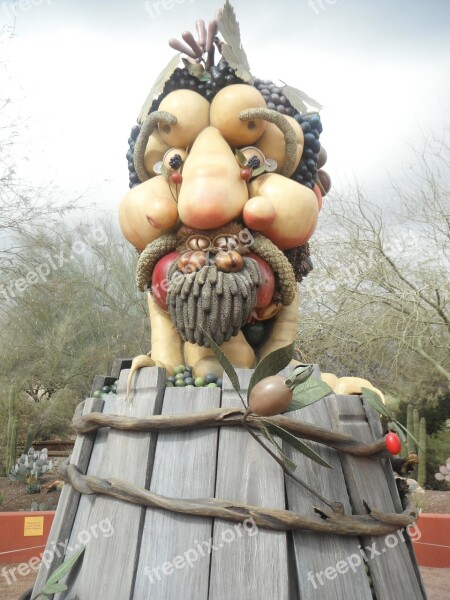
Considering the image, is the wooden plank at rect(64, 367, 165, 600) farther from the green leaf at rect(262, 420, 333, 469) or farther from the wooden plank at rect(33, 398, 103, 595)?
the green leaf at rect(262, 420, 333, 469)

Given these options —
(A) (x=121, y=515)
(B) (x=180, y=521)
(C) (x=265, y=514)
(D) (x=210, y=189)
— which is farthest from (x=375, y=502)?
(D) (x=210, y=189)

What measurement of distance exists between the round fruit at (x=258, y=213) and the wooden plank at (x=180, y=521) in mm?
773

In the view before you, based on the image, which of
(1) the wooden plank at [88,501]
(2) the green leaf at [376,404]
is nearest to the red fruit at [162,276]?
(1) the wooden plank at [88,501]

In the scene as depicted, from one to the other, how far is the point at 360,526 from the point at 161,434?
2.09 feet

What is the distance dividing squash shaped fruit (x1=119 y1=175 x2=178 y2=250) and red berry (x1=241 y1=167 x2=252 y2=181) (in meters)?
0.30

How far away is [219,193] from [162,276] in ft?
1.37

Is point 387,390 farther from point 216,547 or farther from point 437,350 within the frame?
point 216,547

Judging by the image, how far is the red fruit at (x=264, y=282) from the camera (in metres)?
2.20

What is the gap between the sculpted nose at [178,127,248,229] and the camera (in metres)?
2.09

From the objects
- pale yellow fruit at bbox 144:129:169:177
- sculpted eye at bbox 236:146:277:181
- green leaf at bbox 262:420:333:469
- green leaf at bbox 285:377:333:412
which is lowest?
green leaf at bbox 262:420:333:469

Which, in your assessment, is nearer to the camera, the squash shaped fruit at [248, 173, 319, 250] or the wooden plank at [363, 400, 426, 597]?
the wooden plank at [363, 400, 426, 597]

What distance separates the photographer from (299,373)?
1270 mm

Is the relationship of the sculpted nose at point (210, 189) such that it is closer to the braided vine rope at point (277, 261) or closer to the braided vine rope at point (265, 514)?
the braided vine rope at point (277, 261)

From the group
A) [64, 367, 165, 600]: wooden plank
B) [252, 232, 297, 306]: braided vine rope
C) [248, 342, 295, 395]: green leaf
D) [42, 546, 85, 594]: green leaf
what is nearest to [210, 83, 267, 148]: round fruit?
[252, 232, 297, 306]: braided vine rope
